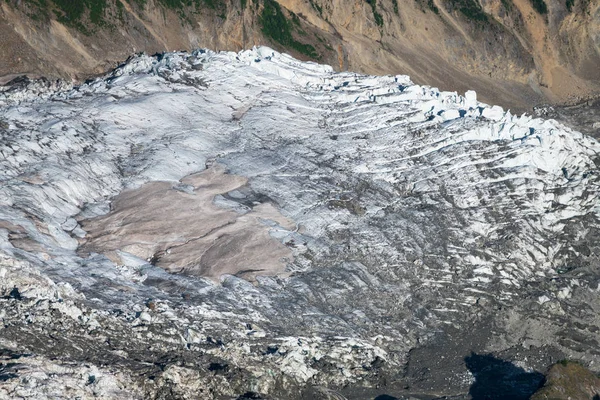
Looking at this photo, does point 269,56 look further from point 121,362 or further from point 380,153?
point 121,362

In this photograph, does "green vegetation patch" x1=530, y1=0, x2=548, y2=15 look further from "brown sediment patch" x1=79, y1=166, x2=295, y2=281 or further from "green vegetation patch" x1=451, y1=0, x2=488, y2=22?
"brown sediment patch" x1=79, y1=166, x2=295, y2=281

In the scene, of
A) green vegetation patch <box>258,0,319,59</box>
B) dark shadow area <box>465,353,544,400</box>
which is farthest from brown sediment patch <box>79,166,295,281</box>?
green vegetation patch <box>258,0,319,59</box>

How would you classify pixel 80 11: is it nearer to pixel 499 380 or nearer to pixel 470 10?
pixel 470 10

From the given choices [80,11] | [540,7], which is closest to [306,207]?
[80,11]

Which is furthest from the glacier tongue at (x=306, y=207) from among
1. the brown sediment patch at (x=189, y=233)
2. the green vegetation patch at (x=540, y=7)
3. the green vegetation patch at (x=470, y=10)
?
the green vegetation patch at (x=540, y=7)

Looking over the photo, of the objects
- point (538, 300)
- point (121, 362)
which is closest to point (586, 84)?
point (538, 300)

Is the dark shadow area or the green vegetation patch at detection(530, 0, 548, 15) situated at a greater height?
the dark shadow area
